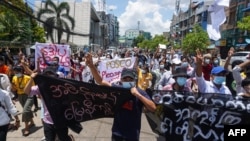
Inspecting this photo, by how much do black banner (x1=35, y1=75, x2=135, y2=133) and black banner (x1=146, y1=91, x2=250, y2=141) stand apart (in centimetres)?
68

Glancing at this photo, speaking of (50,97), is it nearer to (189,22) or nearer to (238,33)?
(238,33)

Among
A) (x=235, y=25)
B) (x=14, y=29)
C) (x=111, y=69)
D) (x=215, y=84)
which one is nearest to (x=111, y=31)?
(x=235, y=25)

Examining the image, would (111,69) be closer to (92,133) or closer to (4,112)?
(92,133)

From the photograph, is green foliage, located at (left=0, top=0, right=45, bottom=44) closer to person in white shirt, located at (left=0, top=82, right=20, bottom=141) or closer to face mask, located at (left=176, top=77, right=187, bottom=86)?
person in white shirt, located at (left=0, top=82, right=20, bottom=141)

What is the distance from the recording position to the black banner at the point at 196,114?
4.27 m

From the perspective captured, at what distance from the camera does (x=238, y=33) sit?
46906 mm

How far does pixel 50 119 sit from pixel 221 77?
2.47 m

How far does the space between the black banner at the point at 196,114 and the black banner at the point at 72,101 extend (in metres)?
0.68

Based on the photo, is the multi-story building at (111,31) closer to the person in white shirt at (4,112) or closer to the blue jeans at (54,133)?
the blue jeans at (54,133)

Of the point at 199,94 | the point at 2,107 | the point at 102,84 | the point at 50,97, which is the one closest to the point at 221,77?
the point at 199,94

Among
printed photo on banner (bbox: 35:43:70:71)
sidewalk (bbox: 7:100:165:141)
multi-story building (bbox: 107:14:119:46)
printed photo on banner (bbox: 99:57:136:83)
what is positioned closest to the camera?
sidewalk (bbox: 7:100:165:141)

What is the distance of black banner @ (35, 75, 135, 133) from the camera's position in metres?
4.46

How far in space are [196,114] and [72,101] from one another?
1.57 m

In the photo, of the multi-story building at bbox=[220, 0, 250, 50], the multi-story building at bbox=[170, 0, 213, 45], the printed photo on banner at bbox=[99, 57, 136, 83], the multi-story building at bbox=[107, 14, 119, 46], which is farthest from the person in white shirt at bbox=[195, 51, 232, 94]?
the multi-story building at bbox=[107, 14, 119, 46]
